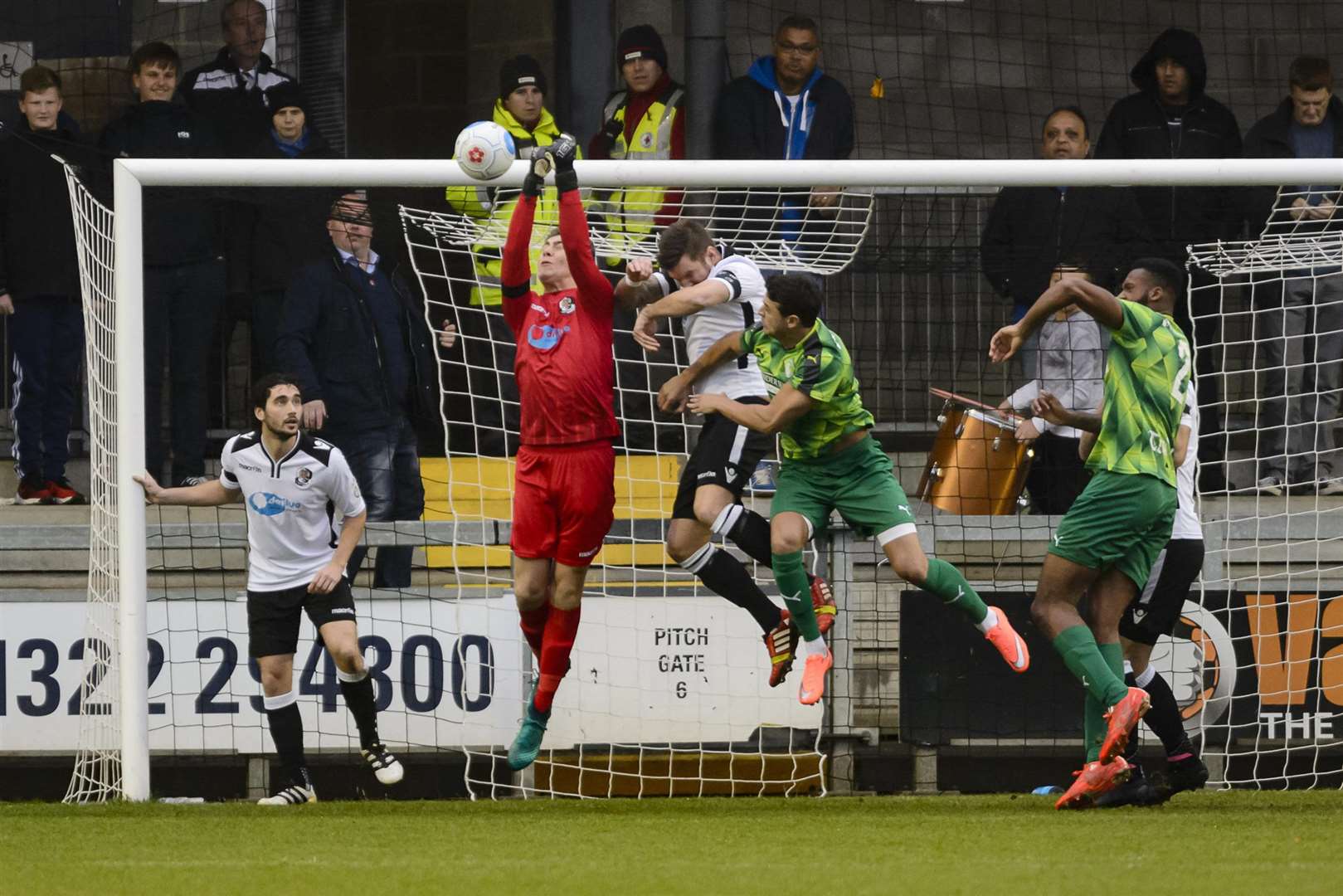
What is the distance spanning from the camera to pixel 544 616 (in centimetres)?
793

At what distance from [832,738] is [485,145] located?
11.0ft

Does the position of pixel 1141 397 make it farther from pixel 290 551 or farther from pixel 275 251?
pixel 275 251

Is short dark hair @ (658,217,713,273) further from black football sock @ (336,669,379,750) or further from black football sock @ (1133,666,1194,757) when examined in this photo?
black football sock @ (1133,666,1194,757)

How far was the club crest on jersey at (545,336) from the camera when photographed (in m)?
7.66

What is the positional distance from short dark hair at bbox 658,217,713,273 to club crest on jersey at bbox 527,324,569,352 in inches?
24.9

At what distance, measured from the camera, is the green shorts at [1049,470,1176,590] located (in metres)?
7.26

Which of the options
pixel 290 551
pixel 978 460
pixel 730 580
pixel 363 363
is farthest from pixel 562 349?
pixel 978 460

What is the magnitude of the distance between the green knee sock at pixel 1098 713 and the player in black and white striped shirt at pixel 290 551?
294 centimetres

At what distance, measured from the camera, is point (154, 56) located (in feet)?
32.6

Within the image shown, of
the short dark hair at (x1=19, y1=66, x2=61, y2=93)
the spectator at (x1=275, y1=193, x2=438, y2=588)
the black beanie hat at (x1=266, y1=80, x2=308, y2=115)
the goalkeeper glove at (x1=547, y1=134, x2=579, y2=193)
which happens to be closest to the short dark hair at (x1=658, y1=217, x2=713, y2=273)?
the goalkeeper glove at (x1=547, y1=134, x2=579, y2=193)

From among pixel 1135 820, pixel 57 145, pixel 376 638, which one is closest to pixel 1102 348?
pixel 1135 820

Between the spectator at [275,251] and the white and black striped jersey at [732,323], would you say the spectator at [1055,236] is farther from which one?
the spectator at [275,251]

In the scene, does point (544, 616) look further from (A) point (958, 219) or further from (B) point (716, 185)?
(A) point (958, 219)

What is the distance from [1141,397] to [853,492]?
4.11 feet
